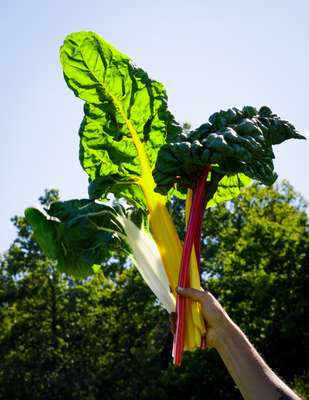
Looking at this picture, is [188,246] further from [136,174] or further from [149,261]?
[136,174]

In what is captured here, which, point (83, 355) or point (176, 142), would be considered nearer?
point (176, 142)

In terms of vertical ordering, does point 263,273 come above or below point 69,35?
above

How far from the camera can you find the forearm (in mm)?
2600

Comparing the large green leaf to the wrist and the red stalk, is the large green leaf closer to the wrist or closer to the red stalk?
the red stalk

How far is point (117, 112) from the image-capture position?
4.25m

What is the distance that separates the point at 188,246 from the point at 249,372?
1023 mm

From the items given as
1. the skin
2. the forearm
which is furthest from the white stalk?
the forearm

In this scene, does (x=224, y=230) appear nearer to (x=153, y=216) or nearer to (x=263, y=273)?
(x=263, y=273)

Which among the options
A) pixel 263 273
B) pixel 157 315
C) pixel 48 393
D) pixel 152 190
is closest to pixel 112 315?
pixel 157 315

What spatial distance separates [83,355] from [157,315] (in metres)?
3.48

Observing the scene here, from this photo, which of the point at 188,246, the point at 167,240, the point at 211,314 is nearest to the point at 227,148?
the point at 188,246

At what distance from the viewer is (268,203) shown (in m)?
27.6

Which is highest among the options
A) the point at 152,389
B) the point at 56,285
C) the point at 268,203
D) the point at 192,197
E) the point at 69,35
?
the point at 268,203

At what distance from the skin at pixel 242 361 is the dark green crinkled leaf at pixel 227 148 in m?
0.80
